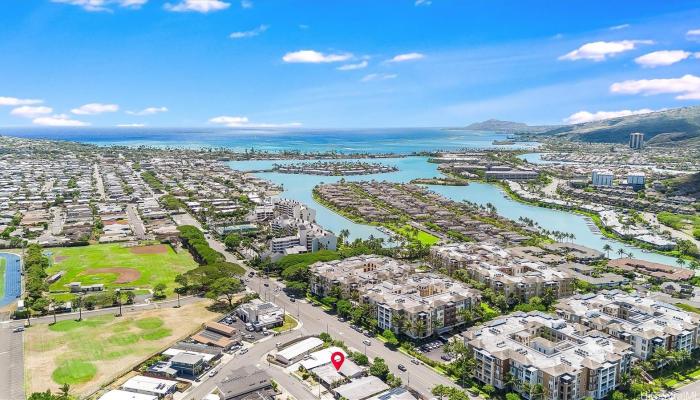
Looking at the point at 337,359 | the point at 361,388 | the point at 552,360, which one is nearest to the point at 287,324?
the point at 337,359

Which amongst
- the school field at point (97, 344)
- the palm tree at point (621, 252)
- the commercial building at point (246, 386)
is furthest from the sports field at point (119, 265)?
the palm tree at point (621, 252)

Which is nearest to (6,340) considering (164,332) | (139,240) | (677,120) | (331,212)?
(164,332)

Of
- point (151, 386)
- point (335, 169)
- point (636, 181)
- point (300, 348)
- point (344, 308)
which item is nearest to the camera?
point (151, 386)

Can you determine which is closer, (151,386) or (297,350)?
(151,386)

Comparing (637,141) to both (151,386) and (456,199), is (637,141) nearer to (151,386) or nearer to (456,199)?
(456,199)

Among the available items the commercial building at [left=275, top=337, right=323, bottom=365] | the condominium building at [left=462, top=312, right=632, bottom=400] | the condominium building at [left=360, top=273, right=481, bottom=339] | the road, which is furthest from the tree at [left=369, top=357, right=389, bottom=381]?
the condominium building at [left=360, top=273, right=481, bottom=339]

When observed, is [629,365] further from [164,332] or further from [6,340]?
[6,340]
